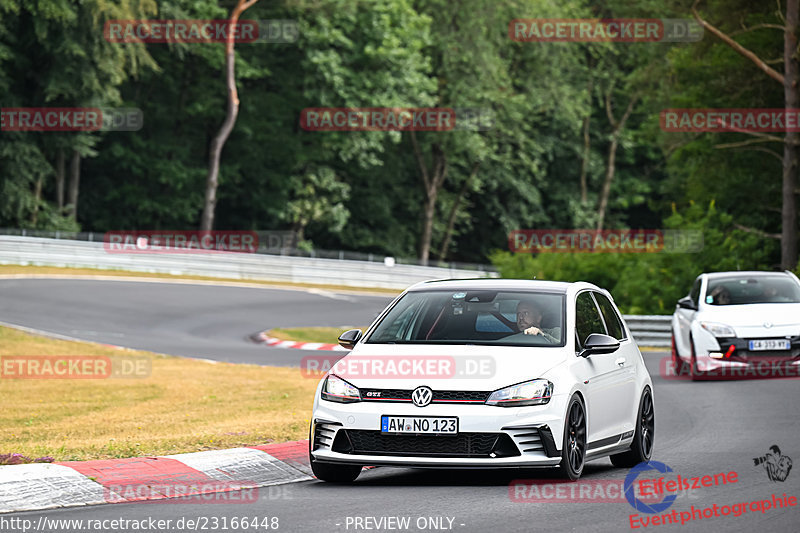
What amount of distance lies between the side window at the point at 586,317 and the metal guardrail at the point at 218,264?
3511 cm

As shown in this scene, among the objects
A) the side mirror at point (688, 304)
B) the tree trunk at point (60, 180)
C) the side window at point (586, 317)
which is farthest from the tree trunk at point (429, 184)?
the side window at point (586, 317)

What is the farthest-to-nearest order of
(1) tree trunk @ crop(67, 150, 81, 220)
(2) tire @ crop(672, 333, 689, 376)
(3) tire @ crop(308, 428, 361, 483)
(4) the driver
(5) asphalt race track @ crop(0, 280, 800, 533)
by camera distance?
(1) tree trunk @ crop(67, 150, 81, 220) → (2) tire @ crop(672, 333, 689, 376) → (4) the driver → (3) tire @ crop(308, 428, 361, 483) → (5) asphalt race track @ crop(0, 280, 800, 533)

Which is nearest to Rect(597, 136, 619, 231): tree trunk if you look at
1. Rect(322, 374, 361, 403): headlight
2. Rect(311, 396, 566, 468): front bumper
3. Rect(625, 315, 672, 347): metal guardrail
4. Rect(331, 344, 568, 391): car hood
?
Rect(625, 315, 672, 347): metal guardrail

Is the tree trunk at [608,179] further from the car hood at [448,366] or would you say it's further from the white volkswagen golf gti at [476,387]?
the car hood at [448,366]

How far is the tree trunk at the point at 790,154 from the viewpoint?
34406 millimetres

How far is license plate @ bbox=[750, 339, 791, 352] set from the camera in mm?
19344

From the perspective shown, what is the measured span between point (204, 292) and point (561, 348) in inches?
1190

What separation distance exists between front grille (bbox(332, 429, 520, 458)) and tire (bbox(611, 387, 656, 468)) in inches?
86.0

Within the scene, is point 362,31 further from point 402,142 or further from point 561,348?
point 561,348

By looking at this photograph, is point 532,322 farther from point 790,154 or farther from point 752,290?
point 790,154

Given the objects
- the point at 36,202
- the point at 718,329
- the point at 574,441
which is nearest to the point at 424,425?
the point at 574,441

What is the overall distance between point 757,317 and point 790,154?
1709 cm

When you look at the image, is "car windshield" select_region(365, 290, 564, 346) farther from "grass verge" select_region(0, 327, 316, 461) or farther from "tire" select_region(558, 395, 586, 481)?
"grass verge" select_region(0, 327, 316, 461)

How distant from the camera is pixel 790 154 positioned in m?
35.4
